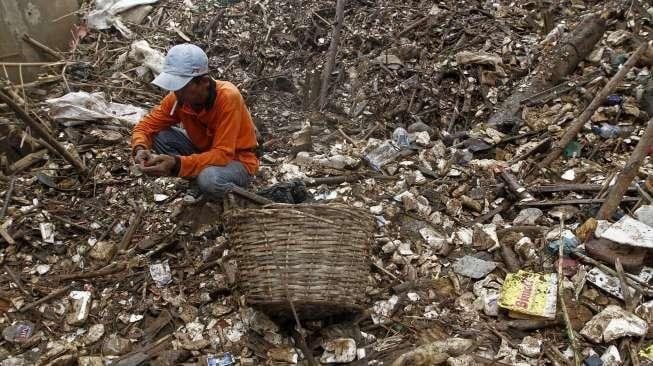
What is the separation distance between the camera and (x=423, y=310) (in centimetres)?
327

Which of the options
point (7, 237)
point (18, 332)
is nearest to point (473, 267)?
point (18, 332)

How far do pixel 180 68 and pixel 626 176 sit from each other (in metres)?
2.64

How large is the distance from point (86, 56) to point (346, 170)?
10.5 ft

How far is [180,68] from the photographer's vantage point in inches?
125

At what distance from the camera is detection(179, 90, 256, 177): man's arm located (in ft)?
11.1

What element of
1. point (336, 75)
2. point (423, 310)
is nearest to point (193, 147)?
point (423, 310)

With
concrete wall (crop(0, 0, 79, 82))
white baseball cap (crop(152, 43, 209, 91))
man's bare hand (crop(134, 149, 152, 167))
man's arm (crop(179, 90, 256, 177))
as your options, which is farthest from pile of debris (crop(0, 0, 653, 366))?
white baseball cap (crop(152, 43, 209, 91))

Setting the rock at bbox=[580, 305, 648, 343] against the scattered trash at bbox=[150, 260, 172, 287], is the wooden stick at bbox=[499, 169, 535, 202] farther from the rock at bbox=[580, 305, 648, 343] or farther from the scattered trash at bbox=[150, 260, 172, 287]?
the scattered trash at bbox=[150, 260, 172, 287]

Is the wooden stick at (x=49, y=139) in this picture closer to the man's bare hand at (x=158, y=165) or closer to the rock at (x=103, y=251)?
the rock at (x=103, y=251)

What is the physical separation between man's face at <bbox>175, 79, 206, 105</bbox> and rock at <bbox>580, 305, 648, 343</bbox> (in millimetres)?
2393

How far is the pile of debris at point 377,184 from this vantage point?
122 inches

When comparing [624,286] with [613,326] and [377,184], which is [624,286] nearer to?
[613,326]

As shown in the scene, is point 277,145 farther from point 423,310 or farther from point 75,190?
point 423,310

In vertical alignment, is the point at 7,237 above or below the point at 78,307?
above
